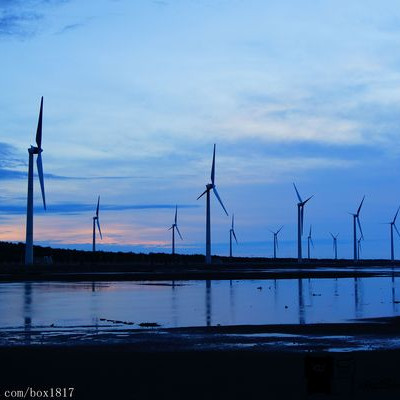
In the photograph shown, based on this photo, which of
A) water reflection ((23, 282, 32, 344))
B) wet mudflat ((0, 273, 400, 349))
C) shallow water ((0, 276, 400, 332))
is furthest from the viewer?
shallow water ((0, 276, 400, 332))

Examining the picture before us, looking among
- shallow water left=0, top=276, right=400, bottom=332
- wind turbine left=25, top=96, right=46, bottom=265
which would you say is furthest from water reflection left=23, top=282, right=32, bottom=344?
wind turbine left=25, top=96, right=46, bottom=265

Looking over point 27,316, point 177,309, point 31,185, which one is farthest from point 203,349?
point 31,185

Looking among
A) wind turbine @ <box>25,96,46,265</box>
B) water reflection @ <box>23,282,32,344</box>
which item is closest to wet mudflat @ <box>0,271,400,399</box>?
water reflection @ <box>23,282,32,344</box>

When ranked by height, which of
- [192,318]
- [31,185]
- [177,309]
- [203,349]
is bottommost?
[203,349]

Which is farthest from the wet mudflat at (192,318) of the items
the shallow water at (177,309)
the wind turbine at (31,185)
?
the wind turbine at (31,185)

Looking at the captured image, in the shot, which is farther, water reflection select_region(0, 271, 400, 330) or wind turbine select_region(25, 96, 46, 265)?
wind turbine select_region(25, 96, 46, 265)

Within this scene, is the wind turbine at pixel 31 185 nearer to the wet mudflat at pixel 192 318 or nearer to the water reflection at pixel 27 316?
the water reflection at pixel 27 316

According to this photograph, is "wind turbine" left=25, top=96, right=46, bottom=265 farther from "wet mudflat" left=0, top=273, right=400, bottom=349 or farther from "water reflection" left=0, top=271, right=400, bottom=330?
"wet mudflat" left=0, top=273, right=400, bottom=349

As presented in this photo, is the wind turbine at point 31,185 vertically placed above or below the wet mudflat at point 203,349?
above

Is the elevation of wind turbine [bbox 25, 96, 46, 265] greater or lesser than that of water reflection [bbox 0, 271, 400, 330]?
greater

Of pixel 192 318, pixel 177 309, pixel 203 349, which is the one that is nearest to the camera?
pixel 203 349

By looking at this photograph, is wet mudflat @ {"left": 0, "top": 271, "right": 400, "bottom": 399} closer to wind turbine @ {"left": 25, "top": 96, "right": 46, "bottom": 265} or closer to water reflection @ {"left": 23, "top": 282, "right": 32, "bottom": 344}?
water reflection @ {"left": 23, "top": 282, "right": 32, "bottom": 344}

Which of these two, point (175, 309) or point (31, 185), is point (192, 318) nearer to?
point (175, 309)

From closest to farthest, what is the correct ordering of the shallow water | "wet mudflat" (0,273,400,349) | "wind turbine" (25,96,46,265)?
"wet mudflat" (0,273,400,349) < the shallow water < "wind turbine" (25,96,46,265)
